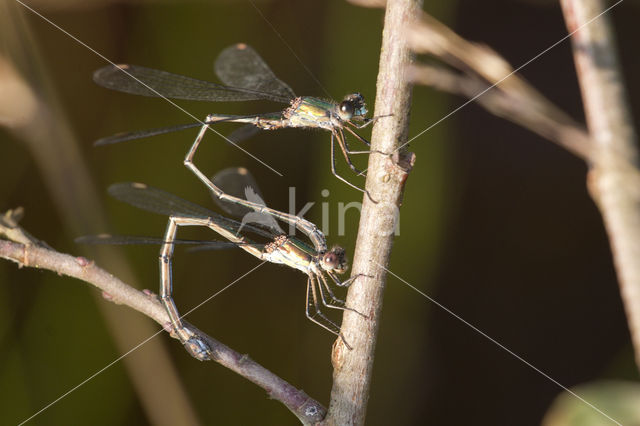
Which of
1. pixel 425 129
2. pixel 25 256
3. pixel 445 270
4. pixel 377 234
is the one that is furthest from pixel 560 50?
pixel 25 256

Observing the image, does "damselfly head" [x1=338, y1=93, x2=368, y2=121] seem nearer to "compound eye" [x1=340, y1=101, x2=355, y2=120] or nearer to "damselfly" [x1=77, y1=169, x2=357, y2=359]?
"compound eye" [x1=340, y1=101, x2=355, y2=120]

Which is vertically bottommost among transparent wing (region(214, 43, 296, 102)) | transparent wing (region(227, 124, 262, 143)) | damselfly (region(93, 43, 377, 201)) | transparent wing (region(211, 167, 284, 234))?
transparent wing (region(211, 167, 284, 234))

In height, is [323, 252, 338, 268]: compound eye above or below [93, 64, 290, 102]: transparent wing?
below

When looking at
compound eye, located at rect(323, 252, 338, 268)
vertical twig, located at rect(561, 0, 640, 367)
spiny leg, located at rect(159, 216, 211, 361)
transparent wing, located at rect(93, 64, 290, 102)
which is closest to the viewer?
vertical twig, located at rect(561, 0, 640, 367)

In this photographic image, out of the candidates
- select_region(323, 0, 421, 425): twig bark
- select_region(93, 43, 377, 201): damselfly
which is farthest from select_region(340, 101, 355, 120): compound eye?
select_region(323, 0, 421, 425): twig bark

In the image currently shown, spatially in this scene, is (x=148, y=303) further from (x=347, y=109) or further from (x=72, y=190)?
(x=72, y=190)

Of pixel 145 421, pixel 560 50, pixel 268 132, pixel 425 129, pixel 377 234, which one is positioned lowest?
pixel 145 421

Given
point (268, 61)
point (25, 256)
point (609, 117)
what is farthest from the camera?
point (268, 61)

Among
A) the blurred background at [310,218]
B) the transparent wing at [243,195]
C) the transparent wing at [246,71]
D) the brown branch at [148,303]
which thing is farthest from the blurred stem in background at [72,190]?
Answer: the brown branch at [148,303]

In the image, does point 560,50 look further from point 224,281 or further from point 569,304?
point 224,281
